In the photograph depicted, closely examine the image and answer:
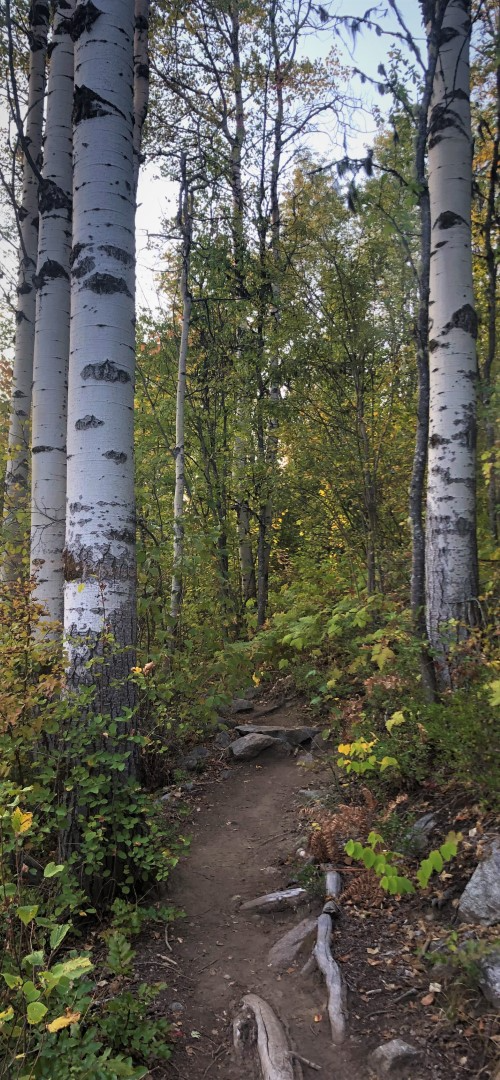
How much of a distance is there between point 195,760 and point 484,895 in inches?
140

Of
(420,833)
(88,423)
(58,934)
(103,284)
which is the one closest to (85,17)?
(103,284)

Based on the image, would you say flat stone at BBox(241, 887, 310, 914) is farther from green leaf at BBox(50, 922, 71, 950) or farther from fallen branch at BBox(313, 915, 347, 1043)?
green leaf at BBox(50, 922, 71, 950)

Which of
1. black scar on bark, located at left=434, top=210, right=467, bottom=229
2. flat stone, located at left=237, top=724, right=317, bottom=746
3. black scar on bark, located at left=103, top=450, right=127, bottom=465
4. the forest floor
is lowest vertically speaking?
the forest floor

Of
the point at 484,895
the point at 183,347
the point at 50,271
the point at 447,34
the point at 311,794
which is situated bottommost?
the point at 311,794

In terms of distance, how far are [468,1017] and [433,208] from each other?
222 inches

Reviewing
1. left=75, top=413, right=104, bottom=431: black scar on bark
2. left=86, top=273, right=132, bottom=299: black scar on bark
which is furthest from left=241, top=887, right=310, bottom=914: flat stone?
left=86, top=273, right=132, bottom=299: black scar on bark

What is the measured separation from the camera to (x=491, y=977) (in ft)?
7.14

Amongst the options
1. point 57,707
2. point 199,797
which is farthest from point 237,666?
point 57,707

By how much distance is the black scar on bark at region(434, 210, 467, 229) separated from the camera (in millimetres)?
4859

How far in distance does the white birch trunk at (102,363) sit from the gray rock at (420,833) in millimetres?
1862

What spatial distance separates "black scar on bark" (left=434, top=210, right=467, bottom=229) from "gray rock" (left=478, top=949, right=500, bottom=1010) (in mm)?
5173

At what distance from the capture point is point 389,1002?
2432 mm

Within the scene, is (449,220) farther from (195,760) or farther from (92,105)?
(195,760)

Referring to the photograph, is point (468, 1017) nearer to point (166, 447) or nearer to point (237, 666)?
point (237, 666)
